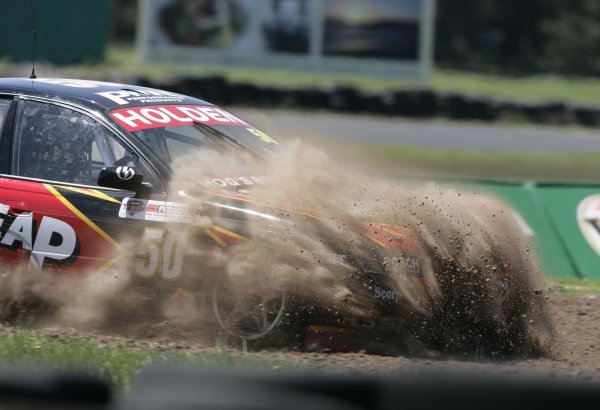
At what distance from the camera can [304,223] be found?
644 cm

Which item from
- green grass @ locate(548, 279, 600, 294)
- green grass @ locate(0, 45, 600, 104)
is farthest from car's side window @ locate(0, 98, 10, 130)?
green grass @ locate(0, 45, 600, 104)

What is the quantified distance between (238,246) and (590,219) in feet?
15.8

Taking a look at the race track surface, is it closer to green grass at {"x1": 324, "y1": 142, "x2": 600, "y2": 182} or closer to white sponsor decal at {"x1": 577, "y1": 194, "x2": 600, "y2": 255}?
white sponsor decal at {"x1": 577, "y1": 194, "x2": 600, "y2": 255}

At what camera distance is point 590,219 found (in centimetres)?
1014

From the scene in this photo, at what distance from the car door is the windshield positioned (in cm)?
17

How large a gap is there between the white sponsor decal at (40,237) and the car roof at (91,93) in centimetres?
80

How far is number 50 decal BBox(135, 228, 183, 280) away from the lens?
643 cm

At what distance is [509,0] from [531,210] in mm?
47851

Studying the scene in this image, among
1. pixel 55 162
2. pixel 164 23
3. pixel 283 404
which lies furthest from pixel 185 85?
pixel 283 404

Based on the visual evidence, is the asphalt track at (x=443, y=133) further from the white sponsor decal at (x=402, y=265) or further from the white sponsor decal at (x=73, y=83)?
the white sponsor decal at (x=402, y=265)

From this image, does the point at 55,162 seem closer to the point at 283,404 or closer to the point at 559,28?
the point at 283,404

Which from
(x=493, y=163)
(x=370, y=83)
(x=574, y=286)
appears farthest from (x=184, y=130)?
(x=370, y=83)

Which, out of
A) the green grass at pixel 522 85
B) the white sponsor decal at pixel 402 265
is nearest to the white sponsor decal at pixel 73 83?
the white sponsor decal at pixel 402 265

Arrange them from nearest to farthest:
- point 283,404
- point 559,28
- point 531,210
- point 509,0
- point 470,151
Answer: point 283,404
point 531,210
point 470,151
point 559,28
point 509,0
